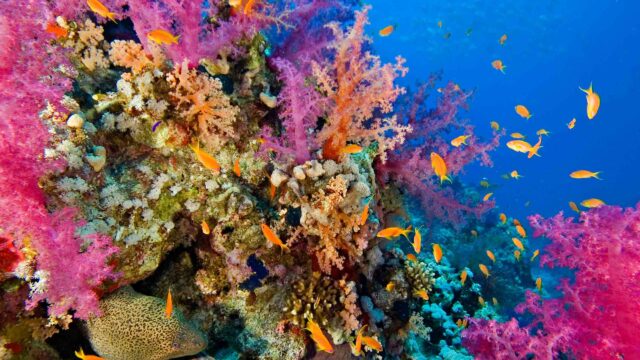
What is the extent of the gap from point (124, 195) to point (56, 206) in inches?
22.3

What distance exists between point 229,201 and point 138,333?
4.95 feet

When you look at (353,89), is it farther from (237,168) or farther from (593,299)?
(593,299)

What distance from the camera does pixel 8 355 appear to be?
109 inches

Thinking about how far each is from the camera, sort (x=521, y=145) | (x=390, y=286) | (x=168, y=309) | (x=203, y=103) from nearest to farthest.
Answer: (x=168, y=309), (x=203, y=103), (x=390, y=286), (x=521, y=145)

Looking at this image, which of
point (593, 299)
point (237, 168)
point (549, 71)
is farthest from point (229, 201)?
point (549, 71)

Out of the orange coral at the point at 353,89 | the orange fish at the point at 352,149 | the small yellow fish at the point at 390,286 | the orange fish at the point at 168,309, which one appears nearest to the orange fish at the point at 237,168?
the orange coral at the point at 353,89

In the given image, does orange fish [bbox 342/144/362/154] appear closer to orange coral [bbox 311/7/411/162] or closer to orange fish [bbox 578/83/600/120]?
orange coral [bbox 311/7/411/162]

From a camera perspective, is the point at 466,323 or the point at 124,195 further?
the point at 466,323

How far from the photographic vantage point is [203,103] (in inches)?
141

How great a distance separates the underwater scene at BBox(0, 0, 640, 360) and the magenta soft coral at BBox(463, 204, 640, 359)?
2 centimetres

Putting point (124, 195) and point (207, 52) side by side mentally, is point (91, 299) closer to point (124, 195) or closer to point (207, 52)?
point (124, 195)

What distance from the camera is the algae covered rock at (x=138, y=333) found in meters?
3.01

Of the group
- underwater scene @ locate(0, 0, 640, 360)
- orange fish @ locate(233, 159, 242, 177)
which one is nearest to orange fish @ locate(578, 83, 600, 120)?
underwater scene @ locate(0, 0, 640, 360)

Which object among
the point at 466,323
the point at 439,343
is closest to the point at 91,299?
the point at 439,343
